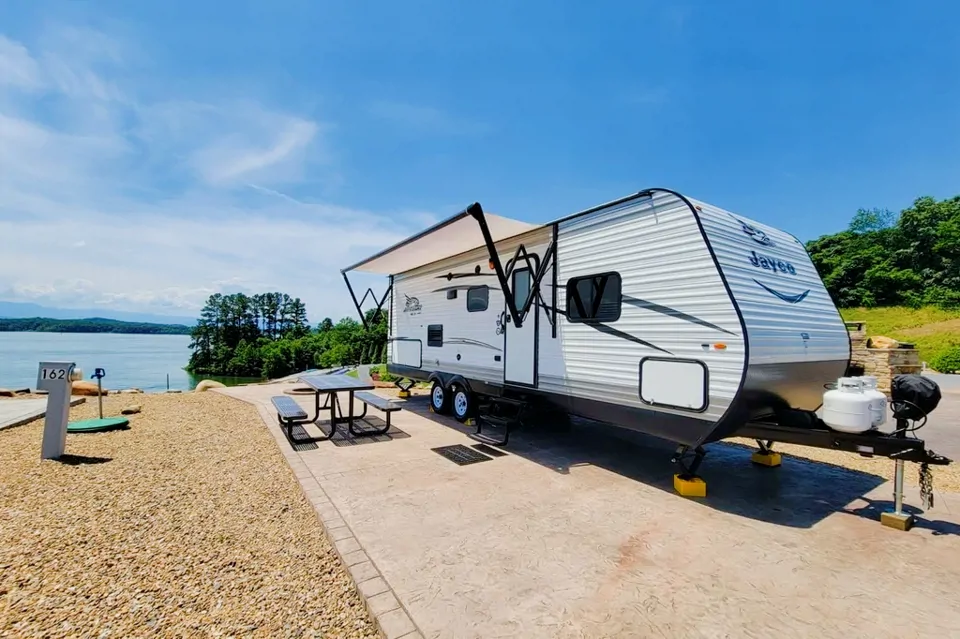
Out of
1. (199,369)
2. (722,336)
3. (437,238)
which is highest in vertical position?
(437,238)

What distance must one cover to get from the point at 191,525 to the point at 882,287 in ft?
167

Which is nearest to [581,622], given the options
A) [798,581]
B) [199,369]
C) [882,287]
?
[798,581]

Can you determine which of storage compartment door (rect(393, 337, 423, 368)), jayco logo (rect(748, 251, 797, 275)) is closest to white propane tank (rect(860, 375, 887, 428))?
jayco logo (rect(748, 251, 797, 275))

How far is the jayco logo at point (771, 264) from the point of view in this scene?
4766mm

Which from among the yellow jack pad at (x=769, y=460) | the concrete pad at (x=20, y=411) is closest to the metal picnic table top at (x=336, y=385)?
the concrete pad at (x=20, y=411)

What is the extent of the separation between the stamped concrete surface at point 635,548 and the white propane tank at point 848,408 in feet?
2.87

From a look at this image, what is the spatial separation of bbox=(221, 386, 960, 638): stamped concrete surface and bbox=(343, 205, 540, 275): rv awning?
3174 millimetres

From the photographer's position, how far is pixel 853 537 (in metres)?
3.73

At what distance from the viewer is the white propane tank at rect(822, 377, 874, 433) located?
12.8ft

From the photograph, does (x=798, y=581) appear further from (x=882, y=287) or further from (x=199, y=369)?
(x=199, y=369)

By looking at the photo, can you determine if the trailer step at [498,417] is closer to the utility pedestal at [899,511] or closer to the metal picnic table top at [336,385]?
the metal picnic table top at [336,385]

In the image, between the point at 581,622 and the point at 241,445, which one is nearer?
the point at 581,622

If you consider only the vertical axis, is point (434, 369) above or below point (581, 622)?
above

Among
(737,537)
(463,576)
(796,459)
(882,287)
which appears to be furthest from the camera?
(882,287)
